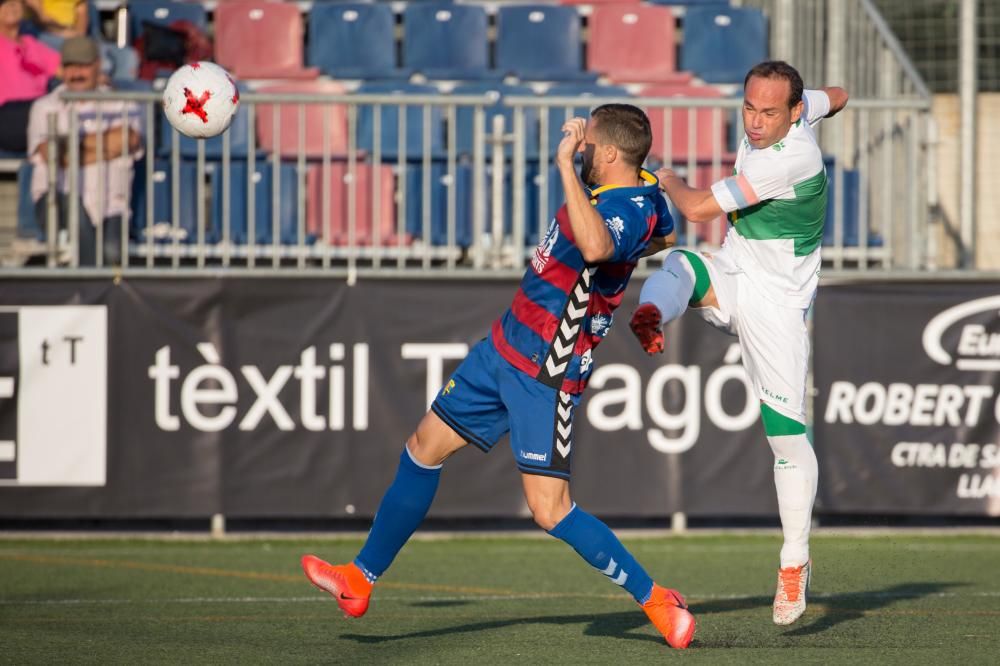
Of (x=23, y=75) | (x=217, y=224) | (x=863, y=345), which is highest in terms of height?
(x=23, y=75)

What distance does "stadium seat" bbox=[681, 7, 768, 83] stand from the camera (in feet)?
43.4

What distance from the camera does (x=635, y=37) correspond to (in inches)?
527

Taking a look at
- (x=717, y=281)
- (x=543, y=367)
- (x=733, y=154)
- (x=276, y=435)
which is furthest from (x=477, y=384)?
(x=733, y=154)

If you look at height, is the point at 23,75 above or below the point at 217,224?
above

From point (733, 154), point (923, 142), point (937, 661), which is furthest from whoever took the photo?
point (733, 154)

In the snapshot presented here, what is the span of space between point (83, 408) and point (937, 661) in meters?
6.13

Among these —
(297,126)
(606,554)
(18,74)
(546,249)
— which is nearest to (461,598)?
(606,554)

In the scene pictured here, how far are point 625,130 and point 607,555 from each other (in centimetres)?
158

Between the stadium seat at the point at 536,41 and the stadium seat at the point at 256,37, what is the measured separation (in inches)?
71.6

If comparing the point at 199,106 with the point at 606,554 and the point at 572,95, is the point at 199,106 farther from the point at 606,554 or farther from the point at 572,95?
the point at 572,95

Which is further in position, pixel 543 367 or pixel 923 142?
pixel 923 142

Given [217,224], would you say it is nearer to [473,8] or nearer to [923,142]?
[473,8]

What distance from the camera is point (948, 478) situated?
9.86 m

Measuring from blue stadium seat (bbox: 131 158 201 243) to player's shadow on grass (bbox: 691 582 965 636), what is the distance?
4.82 m
